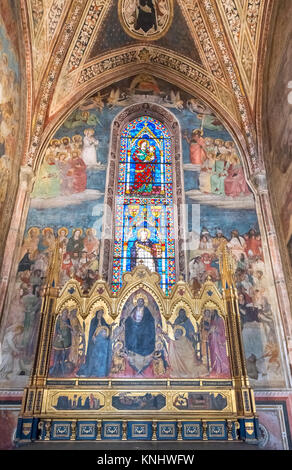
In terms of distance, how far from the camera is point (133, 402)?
268 inches

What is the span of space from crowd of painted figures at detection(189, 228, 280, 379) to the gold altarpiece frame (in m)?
1.70

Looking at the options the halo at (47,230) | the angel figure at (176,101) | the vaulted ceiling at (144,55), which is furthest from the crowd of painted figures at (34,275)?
the angel figure at (176,101)

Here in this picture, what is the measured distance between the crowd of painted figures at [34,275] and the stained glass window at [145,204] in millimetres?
757

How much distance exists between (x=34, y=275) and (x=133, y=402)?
13.7 feet

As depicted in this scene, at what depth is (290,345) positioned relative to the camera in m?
8.62

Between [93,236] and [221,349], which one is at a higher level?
[93,236]

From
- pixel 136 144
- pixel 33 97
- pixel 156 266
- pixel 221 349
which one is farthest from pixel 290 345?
pixel 33 97

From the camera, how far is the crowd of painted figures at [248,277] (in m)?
8.73

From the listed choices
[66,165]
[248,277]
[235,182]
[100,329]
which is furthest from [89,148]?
[100,329]

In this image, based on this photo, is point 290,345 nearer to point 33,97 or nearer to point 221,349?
point 221,349

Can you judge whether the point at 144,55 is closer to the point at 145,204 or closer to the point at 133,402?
the point at 145,204

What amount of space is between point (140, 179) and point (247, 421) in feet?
23.5

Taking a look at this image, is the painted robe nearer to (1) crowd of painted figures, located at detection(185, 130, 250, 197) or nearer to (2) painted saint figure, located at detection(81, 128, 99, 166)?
(1) crowd of painted figures, located at detection(185, 130, 250, 197)

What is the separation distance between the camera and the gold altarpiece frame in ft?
21.1
